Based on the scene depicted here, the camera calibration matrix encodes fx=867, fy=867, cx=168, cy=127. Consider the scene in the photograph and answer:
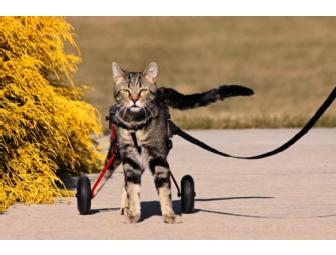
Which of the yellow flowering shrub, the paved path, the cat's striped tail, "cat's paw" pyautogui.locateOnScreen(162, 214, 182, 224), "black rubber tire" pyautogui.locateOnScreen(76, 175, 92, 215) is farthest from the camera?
the yellow flowering shrub

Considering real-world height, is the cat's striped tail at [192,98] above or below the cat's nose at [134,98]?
above

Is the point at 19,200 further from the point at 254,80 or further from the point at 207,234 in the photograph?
the point at 254,80

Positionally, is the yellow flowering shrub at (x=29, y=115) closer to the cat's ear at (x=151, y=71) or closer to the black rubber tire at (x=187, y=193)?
the black rubber tire at (x=187, y=193)

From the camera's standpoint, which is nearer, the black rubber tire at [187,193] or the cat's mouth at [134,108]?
the cat's mouth at [134,108]

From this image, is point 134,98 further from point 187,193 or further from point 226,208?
point 226,208

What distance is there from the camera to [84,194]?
30.5ft

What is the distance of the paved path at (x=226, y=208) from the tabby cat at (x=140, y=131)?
37 centimetres

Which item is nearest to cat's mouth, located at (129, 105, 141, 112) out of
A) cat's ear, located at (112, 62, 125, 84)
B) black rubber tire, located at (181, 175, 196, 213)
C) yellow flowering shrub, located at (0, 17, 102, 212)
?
cat's ear, located at (112, 62, 125, 84)

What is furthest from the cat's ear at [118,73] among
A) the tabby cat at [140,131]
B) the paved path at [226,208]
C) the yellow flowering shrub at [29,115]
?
the yellow flowering shrub at [29,115]

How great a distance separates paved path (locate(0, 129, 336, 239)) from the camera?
27.7 ft

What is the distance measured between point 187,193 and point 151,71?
1637 millimetres

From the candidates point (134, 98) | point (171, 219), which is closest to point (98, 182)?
point (171, 219)

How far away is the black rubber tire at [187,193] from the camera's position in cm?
932

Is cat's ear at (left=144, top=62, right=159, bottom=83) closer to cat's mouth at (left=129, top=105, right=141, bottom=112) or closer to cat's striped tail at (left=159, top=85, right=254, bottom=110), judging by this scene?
cat's mouth at (left=129, top=105, right=141, bottom=112)
